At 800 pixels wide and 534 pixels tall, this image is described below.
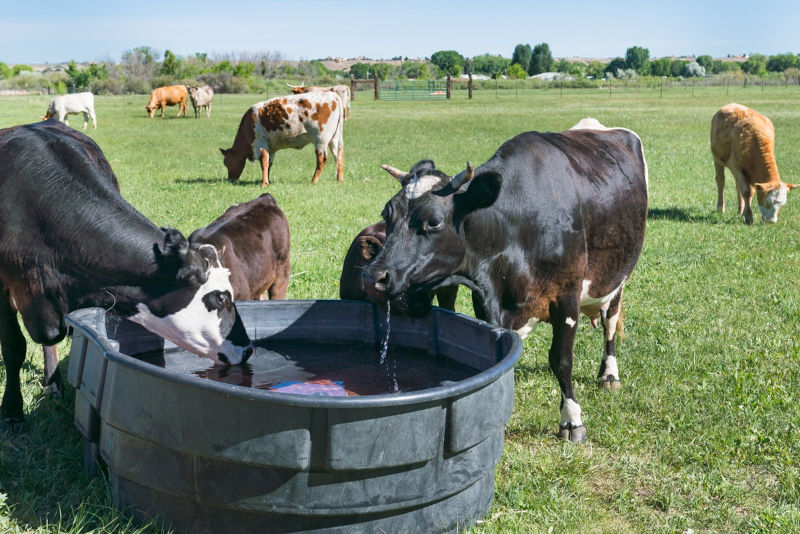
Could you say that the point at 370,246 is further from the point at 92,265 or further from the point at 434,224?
the point at 92,265

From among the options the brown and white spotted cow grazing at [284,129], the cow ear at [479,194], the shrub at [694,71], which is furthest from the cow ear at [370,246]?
the shrub at [694,71]

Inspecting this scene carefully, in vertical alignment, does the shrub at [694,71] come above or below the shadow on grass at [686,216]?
above

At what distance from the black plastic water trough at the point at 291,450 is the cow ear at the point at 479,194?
0.86 m

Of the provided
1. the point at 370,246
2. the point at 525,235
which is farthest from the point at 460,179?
the point at 370,246

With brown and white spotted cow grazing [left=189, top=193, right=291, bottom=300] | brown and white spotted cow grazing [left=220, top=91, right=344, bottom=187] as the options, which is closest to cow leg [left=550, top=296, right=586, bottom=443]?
brown and white spotted cow grazing [left=189, top=193, right=291, bottom=300]

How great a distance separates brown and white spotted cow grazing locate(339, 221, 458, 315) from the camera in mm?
4484

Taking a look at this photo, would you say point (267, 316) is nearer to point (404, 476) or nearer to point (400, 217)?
point (400, 217)

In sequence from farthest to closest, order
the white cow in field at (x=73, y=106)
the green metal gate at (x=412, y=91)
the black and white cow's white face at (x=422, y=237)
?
the green metal gate at (x=412, y=91), the white cow in field at (x=73, y=106), the black and white cow's white face at (x=422, y=237)

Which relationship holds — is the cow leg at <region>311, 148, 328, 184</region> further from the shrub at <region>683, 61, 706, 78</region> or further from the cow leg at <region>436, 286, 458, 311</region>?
the shrub at <region>683, 61, 706, 78</region>

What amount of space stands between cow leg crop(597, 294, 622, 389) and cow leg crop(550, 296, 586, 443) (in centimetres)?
97

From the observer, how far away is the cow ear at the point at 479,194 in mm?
4273

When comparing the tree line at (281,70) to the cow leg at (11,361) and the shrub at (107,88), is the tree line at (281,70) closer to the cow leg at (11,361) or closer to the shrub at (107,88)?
the shrub at (107,88)

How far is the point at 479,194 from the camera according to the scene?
170 inches

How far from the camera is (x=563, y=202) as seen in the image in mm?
4699
